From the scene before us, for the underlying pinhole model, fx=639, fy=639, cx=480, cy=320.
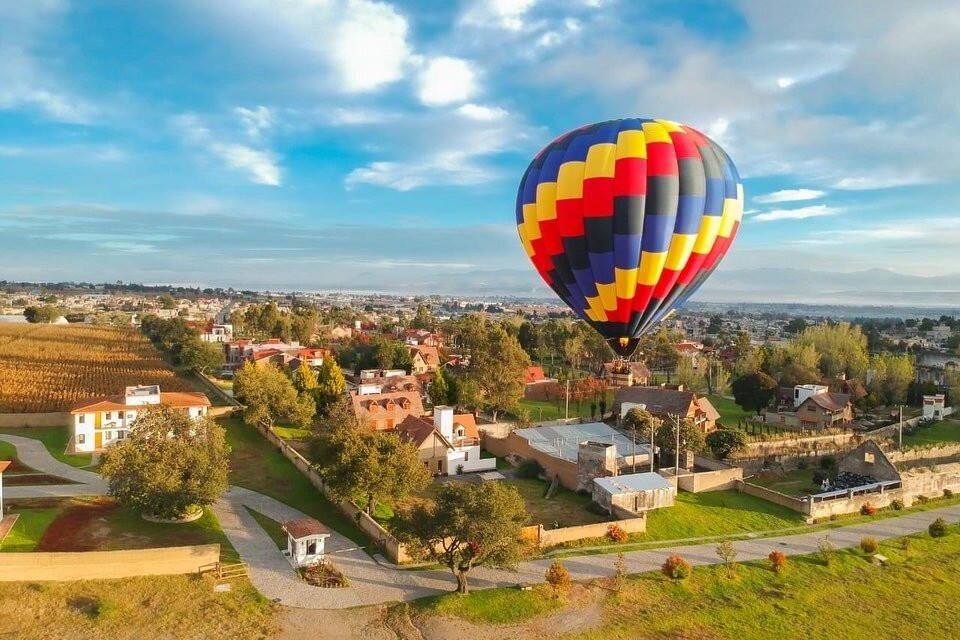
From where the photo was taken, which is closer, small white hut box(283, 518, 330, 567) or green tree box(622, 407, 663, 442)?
small white hut box(283, 518, 330, 567)

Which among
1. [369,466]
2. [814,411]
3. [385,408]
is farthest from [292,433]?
[814,411]

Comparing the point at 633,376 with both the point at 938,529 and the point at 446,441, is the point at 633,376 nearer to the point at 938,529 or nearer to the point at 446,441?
the point at 446,441

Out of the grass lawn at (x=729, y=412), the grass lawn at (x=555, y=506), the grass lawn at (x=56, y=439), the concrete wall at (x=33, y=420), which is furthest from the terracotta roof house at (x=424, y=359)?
the grass lawn at (x=555, y=506)

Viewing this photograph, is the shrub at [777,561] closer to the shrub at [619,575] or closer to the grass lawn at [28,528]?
the shrub at [619,575]

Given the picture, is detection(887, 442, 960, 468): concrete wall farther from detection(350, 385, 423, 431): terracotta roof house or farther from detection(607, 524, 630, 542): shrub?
detection(350, 385, 423, 431): terracotta roof house

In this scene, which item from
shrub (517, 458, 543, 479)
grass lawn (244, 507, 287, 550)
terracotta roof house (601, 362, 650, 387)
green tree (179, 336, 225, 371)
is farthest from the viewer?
green tree (179, 336, 225, 371)

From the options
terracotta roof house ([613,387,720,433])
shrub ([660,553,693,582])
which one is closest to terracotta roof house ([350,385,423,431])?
terracotta roof house ([613,387,720,433])
